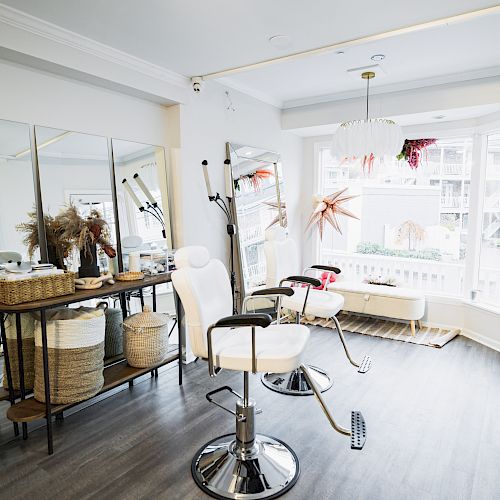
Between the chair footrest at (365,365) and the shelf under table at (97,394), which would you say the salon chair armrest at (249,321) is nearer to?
the shelf under table at (97,394)

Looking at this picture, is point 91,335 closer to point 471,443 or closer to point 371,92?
point 471,443

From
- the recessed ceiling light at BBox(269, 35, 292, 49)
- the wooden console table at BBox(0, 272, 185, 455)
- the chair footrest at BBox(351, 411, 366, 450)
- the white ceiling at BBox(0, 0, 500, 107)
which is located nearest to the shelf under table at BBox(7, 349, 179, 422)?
the wooden console table at BBox(0, 272, 185, 455)

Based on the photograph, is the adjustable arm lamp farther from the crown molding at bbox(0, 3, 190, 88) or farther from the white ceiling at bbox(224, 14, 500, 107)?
the white ceiling at bbox(224, 14, 500, 107)

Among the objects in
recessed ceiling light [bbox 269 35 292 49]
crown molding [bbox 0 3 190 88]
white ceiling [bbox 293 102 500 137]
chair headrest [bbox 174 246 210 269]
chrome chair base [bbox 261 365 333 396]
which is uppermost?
recessed ceiling light [bbox 269 35 292 49]

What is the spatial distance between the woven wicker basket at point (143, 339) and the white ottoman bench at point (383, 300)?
2372 mm

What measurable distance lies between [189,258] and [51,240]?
3.36ft

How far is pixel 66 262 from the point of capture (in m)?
2.65

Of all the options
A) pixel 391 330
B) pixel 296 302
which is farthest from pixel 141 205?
pixel 391 330

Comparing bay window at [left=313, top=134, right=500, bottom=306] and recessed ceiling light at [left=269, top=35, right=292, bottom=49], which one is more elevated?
recessed ceiling light at [left=269, top=35, right=292, bottom=49]

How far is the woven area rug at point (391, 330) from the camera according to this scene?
3947 millimetres

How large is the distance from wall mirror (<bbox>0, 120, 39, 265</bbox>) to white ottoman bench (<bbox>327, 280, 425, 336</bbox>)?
3.21 m

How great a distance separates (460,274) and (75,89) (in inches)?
158

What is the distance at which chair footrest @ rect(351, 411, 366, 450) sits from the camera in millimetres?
2238

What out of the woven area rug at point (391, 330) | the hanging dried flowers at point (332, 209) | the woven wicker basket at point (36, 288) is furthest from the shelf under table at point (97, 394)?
the hanging dried flowers at point (332, 209)
